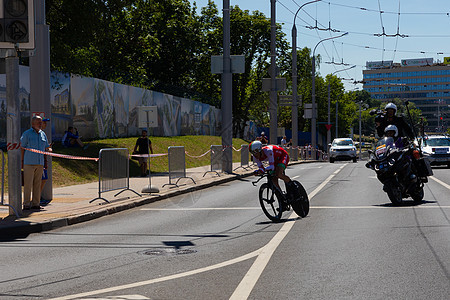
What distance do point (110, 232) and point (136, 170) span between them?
14.6 metres

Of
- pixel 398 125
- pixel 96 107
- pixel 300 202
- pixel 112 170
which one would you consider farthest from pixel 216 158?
pixel 300 202

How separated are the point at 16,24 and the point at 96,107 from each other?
18.3 meters

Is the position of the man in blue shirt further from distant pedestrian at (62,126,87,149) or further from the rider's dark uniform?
distant pedestrian at (62,126,87,149)

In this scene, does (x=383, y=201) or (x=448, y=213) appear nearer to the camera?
(x=448, y=213)

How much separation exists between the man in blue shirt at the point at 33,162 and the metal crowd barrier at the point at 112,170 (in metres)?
1.27

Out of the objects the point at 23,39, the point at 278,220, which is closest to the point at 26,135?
the point at 23,39

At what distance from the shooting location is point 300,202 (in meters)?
11.5

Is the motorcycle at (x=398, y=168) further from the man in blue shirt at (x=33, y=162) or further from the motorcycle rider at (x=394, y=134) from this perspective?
the man in blue shirt at (x=33, y=162)

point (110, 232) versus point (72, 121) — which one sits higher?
point (72, 121)

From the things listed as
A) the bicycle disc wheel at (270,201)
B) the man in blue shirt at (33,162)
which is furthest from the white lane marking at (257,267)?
the man in blue shirt at (33,162)

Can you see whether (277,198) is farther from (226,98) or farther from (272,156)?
(226,98)

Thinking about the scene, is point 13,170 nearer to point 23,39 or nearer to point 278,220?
point 23,39

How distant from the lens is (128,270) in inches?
280

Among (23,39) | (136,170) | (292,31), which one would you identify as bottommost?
(136,170)
